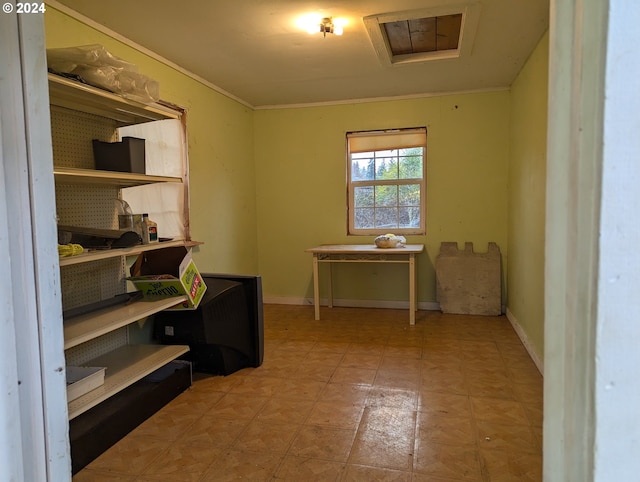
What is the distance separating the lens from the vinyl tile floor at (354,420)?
1.87 m

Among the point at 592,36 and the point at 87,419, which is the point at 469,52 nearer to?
the point at 592,36

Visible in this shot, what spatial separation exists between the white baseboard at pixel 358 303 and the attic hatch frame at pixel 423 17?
258cm

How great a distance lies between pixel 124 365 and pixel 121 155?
3.87ft

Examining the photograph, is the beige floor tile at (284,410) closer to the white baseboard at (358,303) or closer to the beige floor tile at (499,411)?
the beige floor tile at (499,411)

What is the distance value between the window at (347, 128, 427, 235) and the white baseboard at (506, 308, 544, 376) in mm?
1299

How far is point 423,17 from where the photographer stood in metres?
2.65

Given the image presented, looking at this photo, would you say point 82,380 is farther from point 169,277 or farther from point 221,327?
point 221,327

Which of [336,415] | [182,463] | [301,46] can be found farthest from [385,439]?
[301,46]

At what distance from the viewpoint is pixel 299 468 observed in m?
1.88

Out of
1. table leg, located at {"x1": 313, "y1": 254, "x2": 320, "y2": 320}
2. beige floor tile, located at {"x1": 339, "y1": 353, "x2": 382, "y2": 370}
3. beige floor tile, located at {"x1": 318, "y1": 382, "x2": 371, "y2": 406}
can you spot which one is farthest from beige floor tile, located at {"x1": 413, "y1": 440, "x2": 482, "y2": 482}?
table leg, located at {"x1": 313, "y1": 254, "x2": 320, "y2": 320}

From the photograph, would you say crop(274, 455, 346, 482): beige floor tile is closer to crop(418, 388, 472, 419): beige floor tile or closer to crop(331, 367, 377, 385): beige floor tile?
crop(418, 388, 472, 419): beige floor tile

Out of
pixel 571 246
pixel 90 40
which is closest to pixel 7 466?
pixel 571 246

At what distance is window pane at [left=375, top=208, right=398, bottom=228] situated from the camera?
4836mm

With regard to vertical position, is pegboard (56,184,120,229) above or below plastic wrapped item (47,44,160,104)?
below
